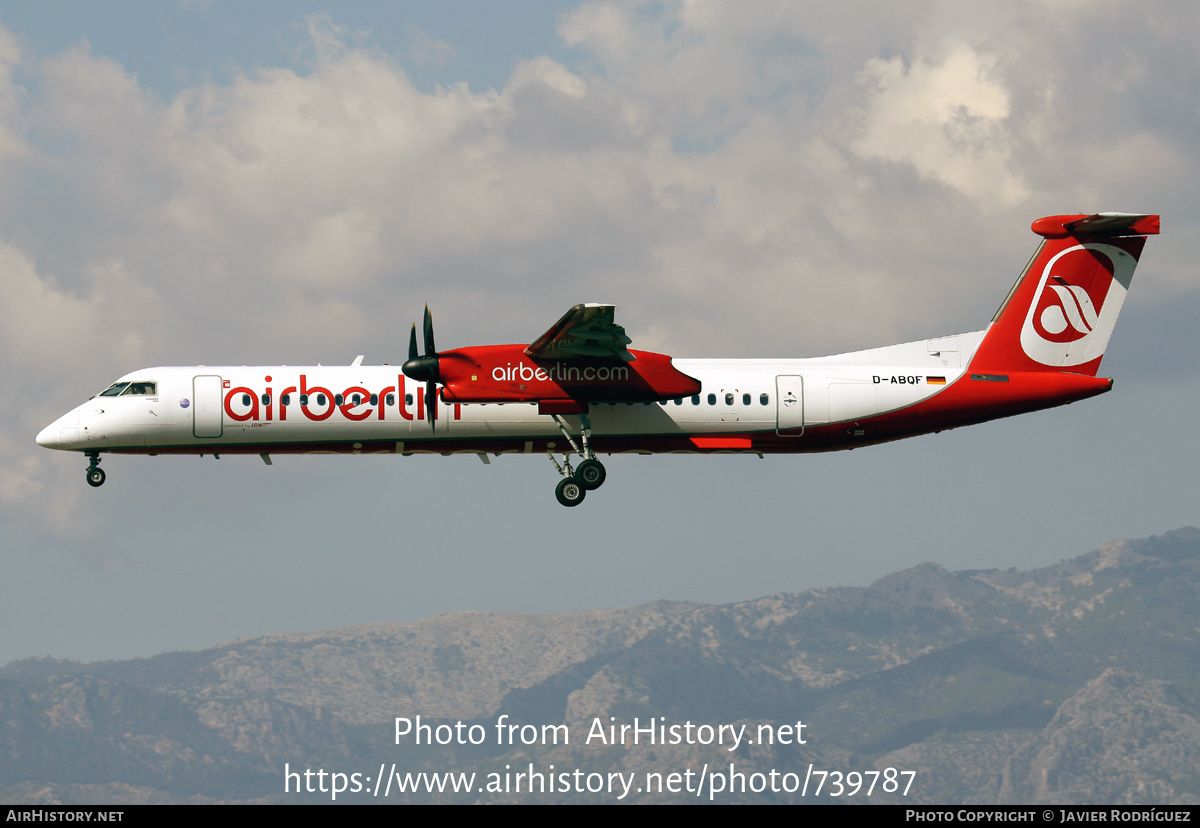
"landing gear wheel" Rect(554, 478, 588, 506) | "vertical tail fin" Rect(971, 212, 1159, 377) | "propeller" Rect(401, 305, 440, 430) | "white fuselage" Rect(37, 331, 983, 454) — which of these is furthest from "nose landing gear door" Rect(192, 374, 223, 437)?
"vertical tail fin" Rect(971, 212, 1159, 377)

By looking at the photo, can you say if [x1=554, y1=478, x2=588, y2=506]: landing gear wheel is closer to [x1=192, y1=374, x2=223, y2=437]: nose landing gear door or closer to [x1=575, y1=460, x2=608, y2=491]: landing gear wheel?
[x1=575, y1=460, x2=608, y2=491]: landing gear wheel

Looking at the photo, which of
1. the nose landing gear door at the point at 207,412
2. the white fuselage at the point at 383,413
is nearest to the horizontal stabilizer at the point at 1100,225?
the white fuselage at the point at 383,413

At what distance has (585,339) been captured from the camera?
128 ft

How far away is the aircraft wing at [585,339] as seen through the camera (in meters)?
37.8

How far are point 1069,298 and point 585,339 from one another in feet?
52.5

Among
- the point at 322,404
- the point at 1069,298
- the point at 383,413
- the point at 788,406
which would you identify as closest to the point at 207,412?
the point at 322,404

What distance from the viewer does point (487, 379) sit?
39406 millimetres

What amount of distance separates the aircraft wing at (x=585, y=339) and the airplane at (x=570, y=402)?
8 cm

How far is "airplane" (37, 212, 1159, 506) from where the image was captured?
131 ft

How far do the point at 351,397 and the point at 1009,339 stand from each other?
20385 millimetres

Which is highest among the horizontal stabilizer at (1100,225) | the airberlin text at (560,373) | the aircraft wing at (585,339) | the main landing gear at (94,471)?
the horizontal stabilizer at (1100,225)

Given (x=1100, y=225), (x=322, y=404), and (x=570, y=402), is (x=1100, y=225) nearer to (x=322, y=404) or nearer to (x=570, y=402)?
(x=570, y=402)

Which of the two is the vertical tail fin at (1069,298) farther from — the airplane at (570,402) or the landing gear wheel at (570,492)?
the landing gear wheel at (570,492)
